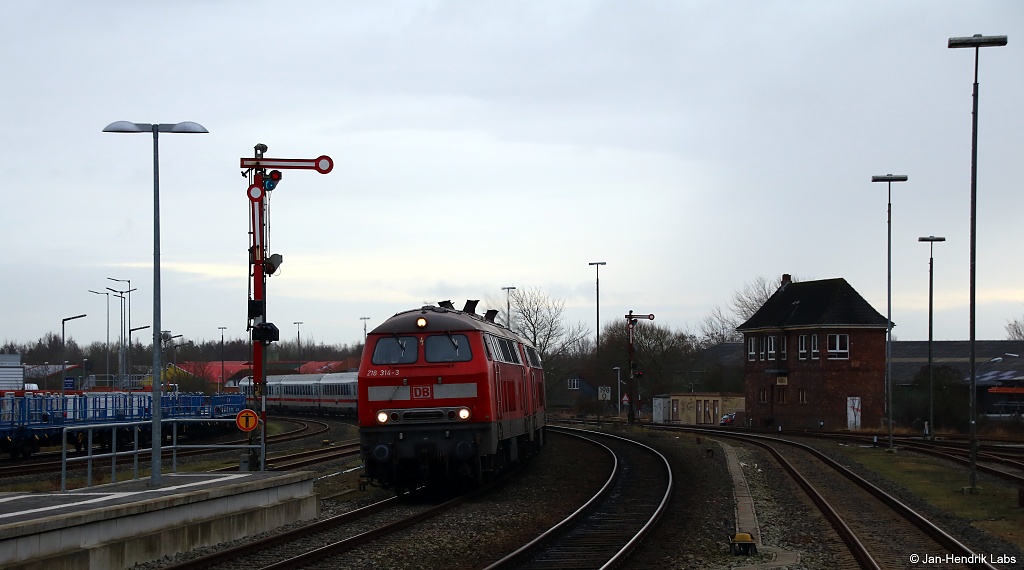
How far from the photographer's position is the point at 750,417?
6656 cm

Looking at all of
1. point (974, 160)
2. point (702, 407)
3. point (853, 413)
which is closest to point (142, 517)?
point (974, 160)

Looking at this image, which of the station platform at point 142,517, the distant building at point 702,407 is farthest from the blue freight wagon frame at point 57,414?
the distant building at point 702,407

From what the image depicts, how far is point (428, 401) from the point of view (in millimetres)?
17969

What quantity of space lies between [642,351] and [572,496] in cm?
7230

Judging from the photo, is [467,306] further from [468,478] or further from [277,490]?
[277,490]

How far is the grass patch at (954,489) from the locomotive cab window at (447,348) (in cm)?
874

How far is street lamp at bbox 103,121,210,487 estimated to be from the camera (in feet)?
47.4

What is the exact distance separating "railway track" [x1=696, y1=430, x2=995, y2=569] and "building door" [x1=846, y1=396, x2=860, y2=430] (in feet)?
115

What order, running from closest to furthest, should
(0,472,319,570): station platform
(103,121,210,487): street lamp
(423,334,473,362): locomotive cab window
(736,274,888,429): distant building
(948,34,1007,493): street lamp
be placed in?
(0,472,319,570): station platform < (103,121,210,487): street lamp < (423,334,473,362): locomotive cab window < (948,34,1007,493): street lamp < (736,274,888,429): distant building

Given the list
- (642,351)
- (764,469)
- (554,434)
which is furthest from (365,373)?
(642,351)

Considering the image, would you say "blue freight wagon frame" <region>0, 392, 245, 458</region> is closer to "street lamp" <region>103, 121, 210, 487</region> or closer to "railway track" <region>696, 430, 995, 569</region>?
"street lamp" <region>103, 121, 210, 487</region>

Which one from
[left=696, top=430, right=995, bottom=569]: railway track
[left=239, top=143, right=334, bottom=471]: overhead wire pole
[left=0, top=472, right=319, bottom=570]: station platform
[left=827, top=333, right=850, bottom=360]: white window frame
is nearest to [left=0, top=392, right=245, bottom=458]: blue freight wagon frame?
[left=239, top=143, right=334, bottom=471]: overhead wire pole

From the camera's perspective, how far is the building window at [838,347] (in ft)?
199

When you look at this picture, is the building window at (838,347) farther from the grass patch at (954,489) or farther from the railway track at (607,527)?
the railway track at (607,527)
